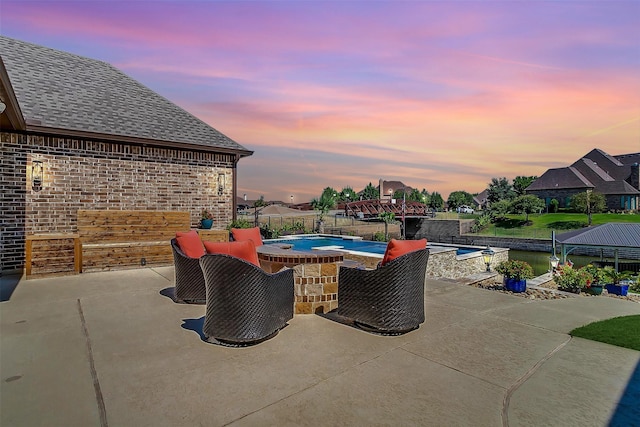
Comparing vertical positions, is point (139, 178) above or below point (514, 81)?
below

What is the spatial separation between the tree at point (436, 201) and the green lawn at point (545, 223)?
33.6 meters

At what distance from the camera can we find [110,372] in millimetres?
2910

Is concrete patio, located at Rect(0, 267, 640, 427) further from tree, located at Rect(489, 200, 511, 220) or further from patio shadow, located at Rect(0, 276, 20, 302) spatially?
tree, located at Rect(489, 200, 511, 220)

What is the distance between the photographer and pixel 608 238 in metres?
11.0

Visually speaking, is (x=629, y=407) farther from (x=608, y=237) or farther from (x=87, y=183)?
(x=608, y=237)

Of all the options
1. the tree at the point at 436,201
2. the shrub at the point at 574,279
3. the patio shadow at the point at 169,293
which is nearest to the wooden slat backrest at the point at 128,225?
the patio shadow at the point at 169,293

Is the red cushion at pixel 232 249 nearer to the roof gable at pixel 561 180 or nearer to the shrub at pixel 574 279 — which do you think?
the shrub at pixel 574 279

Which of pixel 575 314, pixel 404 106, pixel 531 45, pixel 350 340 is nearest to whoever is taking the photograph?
pixel 350 340

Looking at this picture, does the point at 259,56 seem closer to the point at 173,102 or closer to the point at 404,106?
the point at 173,102

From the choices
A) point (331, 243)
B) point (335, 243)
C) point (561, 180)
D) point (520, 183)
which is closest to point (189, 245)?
point (331, 243)

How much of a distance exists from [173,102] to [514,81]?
11867mm

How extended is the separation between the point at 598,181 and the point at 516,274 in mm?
47961

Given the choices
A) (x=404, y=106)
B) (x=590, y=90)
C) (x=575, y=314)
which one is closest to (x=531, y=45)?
(x=590, y=90)

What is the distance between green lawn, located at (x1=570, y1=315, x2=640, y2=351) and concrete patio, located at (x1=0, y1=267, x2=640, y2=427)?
16 centimetres
